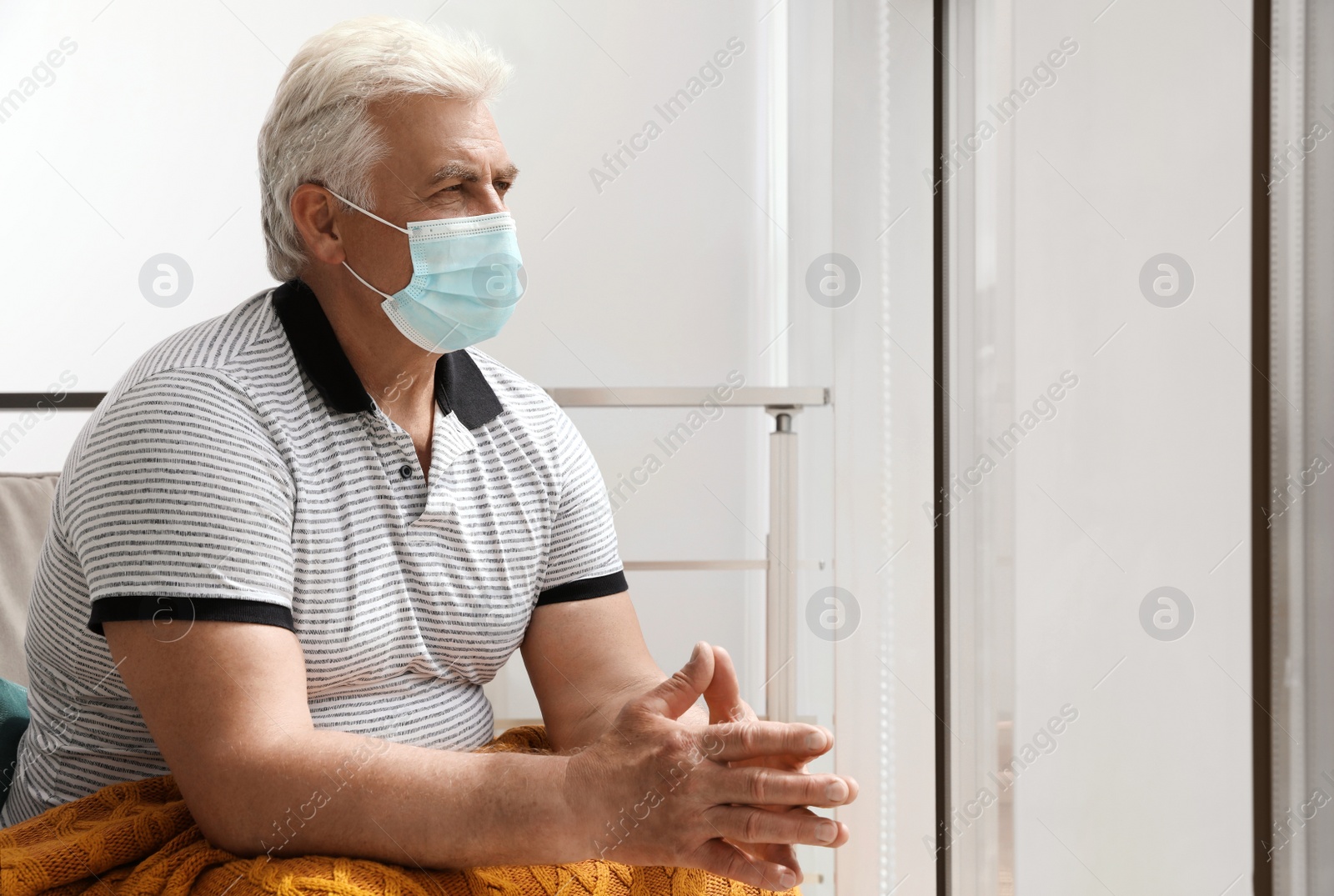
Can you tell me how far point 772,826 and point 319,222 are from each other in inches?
33.0

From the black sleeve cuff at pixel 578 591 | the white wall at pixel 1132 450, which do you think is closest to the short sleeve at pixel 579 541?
the black sleeve cuff at pixel 578 591

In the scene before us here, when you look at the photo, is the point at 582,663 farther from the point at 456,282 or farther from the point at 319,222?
the point at 319,222

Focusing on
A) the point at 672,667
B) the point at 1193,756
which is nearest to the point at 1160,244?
the point at 1193,756

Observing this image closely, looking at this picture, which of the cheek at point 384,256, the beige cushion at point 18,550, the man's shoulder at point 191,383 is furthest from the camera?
the beige cushion at point 18,550

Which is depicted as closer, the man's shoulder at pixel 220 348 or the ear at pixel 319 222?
the man's shoulder at pixel 220 348

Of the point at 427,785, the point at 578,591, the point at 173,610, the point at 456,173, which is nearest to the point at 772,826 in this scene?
the point at 427,785

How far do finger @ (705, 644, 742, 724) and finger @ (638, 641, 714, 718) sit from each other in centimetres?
3

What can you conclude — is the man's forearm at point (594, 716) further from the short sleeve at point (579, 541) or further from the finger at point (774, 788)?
the finger at point (774, 788)

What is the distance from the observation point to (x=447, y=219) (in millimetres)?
1150

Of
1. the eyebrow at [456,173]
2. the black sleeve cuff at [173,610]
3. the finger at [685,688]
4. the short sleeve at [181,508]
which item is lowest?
the finger at [685,688]

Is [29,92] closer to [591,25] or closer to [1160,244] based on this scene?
[591,25]

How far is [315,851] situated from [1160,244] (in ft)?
3.42

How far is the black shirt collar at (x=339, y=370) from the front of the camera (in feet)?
3.37

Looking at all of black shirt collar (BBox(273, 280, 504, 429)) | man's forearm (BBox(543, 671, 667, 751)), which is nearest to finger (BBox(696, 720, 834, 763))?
man's forearm (BBox(543, 671, 667, 751))
